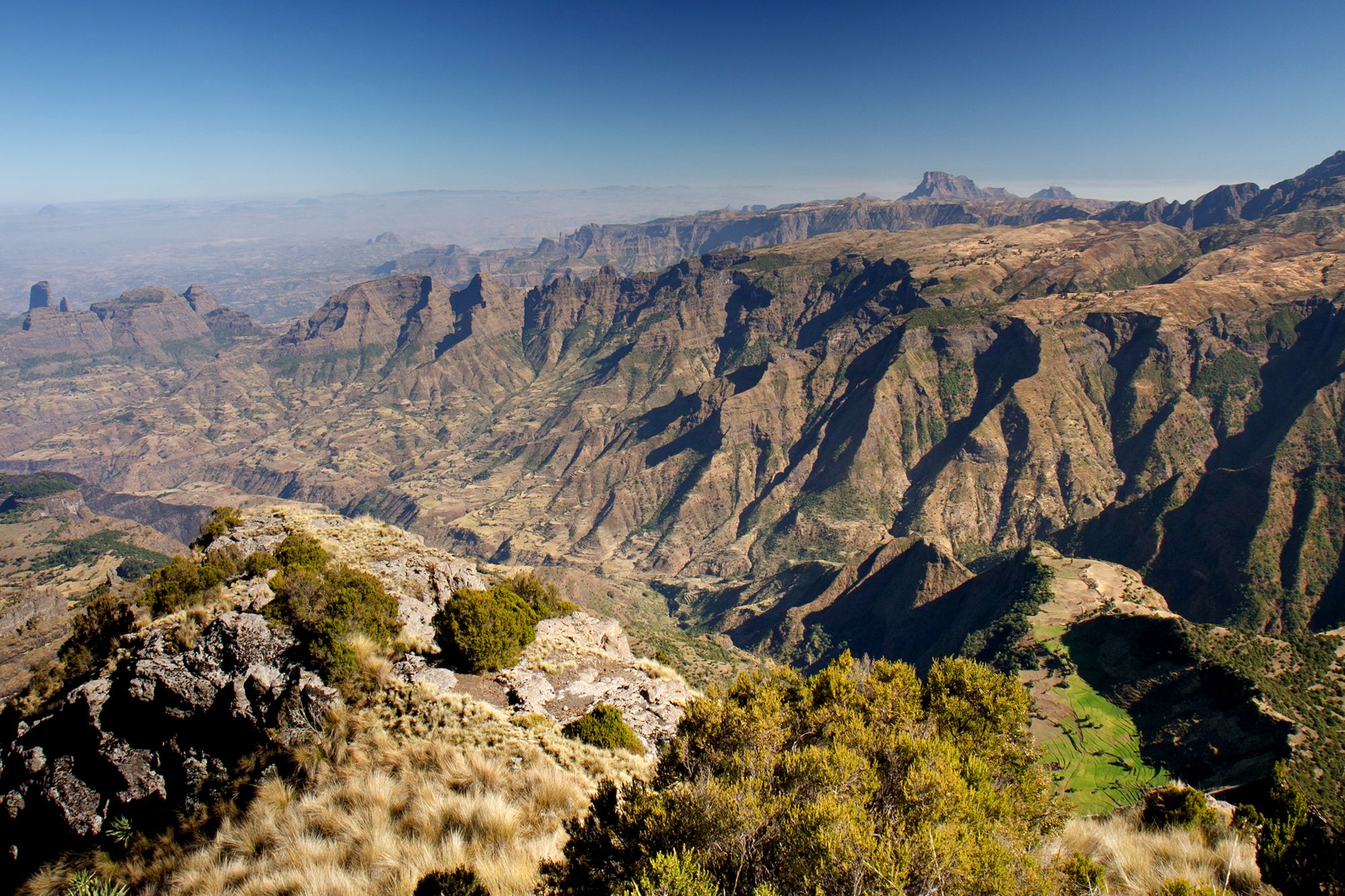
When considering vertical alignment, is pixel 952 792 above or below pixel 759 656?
above

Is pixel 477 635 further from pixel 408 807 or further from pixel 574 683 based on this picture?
pixel 408 807

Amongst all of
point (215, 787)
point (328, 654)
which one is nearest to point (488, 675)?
point (328, 654)

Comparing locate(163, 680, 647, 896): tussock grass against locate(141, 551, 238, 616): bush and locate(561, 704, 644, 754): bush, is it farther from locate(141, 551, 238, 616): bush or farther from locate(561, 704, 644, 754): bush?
locate(141, 551, 238, 616): bush

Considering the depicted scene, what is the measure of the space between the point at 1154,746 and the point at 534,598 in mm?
88187

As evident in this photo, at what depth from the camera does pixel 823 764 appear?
12.1 metres

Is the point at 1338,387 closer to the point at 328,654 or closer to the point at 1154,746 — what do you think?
the point at 1154,746

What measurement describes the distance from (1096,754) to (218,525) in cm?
10201

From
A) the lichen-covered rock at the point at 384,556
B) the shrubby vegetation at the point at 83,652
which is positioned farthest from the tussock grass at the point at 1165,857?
the shrubby vegetation at the point at 83,652

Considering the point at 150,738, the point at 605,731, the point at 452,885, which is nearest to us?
the point at 452,885

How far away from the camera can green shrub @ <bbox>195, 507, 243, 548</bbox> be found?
3528cm

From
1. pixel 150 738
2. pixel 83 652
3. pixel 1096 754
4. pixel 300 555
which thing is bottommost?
pixel 1096 754

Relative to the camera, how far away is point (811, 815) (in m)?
10.0

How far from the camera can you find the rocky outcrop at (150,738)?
17.0 metres

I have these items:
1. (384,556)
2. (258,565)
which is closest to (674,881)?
(258,565)
